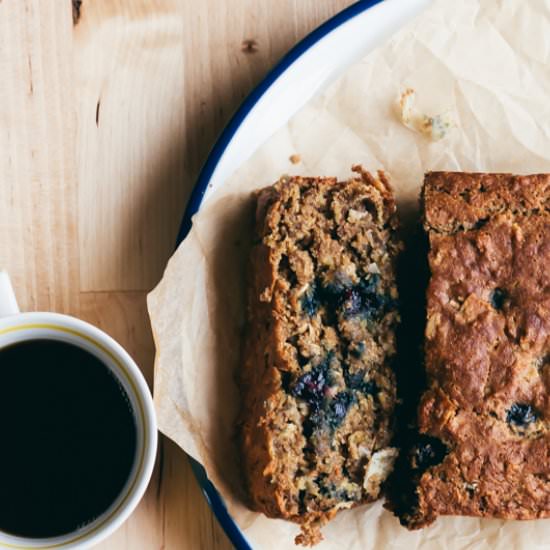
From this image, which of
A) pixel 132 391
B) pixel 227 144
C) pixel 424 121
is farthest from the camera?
pixel 424 121

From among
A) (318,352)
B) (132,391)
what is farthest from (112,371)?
(318,352)

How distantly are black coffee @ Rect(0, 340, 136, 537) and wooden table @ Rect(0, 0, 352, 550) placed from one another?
27cm

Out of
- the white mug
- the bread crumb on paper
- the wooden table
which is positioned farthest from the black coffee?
the bread crumb on paper

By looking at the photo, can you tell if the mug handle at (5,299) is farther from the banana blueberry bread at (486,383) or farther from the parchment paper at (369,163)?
the banana blueberry bread at (486,383)

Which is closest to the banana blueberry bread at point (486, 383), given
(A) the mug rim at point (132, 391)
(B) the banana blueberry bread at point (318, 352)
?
(B) the banana blueberry bread at point (318, 352)

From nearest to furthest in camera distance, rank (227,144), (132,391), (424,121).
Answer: (132,391) < (227,144) < (424,121)

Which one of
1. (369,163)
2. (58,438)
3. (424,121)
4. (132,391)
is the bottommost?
(58,438)

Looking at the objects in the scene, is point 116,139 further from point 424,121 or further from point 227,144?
point 424,121

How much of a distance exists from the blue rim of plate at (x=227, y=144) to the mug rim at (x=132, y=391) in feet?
0.67

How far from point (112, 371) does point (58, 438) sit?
0.21 m

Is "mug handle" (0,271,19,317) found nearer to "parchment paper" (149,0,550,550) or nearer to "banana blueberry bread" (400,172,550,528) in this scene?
"parchment paper" (149,0,550,550)

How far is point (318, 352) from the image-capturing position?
6.88ft

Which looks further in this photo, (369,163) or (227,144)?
(369,163)

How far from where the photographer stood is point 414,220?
2.31m
